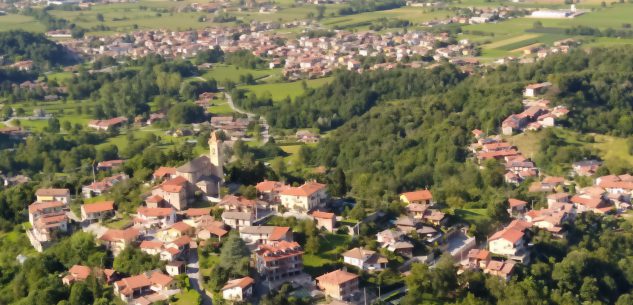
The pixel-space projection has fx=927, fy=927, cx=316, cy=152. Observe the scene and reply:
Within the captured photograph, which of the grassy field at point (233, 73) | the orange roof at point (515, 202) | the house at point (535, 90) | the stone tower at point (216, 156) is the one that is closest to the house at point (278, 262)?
the stone tower at point (216, 156)

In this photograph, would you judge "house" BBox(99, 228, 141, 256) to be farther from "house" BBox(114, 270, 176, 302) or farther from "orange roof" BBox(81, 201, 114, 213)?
"orange roof" BBox(81, 201, 114, 213)

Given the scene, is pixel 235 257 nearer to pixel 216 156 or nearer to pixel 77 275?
pixel 77 275

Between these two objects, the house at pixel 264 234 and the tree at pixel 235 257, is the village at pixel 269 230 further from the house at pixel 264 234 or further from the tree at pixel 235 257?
the tree at pixel 235 257

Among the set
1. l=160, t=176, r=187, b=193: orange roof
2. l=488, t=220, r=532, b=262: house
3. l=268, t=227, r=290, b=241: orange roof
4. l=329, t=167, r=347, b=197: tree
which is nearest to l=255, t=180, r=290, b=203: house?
l=329, t=167, r=347, b=197: tree

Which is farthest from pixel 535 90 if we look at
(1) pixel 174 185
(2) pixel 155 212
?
(2) pixel 155 212

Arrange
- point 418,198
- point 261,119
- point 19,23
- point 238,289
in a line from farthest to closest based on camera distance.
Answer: point 19,23 → point 261,119 → point 418,198 → point 238,289
